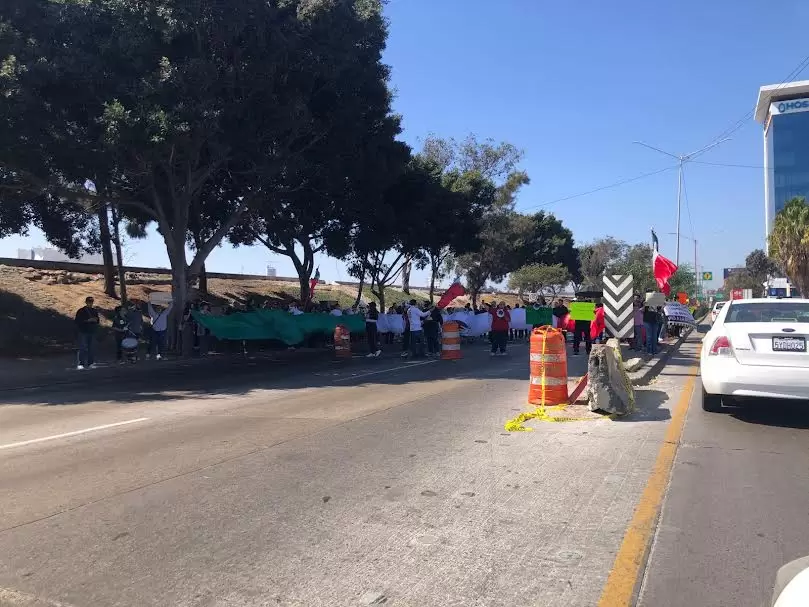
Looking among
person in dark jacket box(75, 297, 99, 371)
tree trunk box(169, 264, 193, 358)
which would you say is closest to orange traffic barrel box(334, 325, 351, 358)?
tree trunk box(169, 264, 193, 358)

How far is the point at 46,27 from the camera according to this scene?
1614 centimetres

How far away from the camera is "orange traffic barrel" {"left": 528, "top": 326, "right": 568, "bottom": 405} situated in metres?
9.91

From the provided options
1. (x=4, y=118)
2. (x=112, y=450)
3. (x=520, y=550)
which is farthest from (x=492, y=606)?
(x=4, y=118)

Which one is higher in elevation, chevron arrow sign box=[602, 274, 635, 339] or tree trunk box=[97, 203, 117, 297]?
tree trunk box=[97, 203, 117, 297]

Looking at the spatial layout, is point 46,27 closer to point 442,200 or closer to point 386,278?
point 442,200

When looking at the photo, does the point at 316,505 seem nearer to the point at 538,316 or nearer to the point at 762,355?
the point at 762,355

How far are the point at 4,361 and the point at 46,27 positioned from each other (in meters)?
9.01

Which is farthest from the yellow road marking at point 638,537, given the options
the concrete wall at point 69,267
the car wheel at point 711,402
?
the concrete wall at point 69,267

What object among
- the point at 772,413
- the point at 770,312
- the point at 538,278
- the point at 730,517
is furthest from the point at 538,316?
the point at 730,517

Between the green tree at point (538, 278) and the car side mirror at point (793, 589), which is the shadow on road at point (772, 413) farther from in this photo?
the green tree at point (538, 278)

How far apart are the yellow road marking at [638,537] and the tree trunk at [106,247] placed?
63.8 ft

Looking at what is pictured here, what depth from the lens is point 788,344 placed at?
820cm

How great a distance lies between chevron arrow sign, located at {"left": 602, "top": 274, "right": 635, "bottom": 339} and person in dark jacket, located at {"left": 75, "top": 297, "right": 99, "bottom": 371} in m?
12.9

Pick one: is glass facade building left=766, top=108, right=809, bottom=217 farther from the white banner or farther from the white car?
the white car
